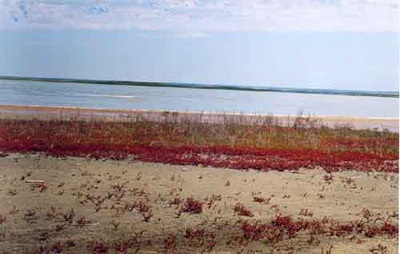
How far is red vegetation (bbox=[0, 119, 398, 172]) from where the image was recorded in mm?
3350

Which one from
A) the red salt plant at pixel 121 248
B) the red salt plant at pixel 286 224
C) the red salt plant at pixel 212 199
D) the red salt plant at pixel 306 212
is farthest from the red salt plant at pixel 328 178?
the red salt plant at pixel 121 248

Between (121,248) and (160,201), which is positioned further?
(160,201)

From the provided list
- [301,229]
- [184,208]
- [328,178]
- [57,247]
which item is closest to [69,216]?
[57,247]

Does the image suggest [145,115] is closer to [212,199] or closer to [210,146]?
[210,146]

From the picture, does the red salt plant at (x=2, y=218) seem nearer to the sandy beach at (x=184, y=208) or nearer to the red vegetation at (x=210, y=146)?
the sandy beach at (x=184, y=208)

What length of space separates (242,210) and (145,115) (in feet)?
3.04

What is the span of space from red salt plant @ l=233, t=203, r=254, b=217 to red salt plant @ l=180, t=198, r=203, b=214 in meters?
0.20

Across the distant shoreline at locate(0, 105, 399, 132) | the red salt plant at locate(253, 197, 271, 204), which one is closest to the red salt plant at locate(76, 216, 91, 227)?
the distant shoreline at locate(0, 105, 399, 132)

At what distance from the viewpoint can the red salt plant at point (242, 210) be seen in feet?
10.5

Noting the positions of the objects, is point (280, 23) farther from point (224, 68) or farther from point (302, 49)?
point (224, 68)

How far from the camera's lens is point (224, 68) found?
129 inches

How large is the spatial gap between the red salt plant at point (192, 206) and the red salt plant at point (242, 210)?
7.8 inches

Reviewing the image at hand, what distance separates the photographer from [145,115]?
3.67m

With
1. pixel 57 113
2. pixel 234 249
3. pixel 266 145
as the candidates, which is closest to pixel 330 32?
pixel 266 145
